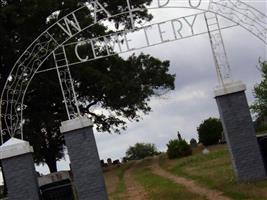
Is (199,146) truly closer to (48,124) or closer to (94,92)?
(94,92)

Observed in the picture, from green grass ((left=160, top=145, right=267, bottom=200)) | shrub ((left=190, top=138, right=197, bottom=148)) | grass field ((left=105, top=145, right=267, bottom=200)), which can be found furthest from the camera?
shrub ((left=190, top=138, right=197, bottom=148))

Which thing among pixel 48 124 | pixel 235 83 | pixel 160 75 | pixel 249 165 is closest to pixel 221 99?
pixel 235 83

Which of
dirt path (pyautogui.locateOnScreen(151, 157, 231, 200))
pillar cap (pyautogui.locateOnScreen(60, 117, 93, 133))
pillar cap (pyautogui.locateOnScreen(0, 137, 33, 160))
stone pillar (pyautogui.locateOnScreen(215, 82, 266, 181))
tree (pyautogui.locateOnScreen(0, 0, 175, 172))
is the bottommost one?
dirt path (pyautogui.locateOnScreen(151, 157, 231, 200))

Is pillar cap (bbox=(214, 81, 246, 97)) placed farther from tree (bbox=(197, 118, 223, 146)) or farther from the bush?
tree (bbox=(197, 118, 223, 146))

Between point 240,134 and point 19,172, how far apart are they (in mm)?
6007

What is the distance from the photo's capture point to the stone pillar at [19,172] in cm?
1622

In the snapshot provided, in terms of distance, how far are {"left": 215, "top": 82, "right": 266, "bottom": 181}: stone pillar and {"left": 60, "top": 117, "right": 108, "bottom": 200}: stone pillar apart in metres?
3.60

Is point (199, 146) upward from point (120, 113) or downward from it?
downward

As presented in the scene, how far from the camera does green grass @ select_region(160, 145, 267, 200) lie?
14.8m

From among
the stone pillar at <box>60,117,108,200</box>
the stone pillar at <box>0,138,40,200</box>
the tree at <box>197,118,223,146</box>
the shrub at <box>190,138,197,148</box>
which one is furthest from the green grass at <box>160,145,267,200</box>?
the shrub at <box>190,138,197,148</box>

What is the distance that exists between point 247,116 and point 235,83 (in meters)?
0.95

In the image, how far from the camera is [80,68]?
34812 millimetres

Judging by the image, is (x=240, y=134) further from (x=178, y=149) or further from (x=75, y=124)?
(x=178, y=149)

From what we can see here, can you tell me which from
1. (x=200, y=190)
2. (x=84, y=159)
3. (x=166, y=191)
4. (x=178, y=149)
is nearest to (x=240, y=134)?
(x=200, y=190)
